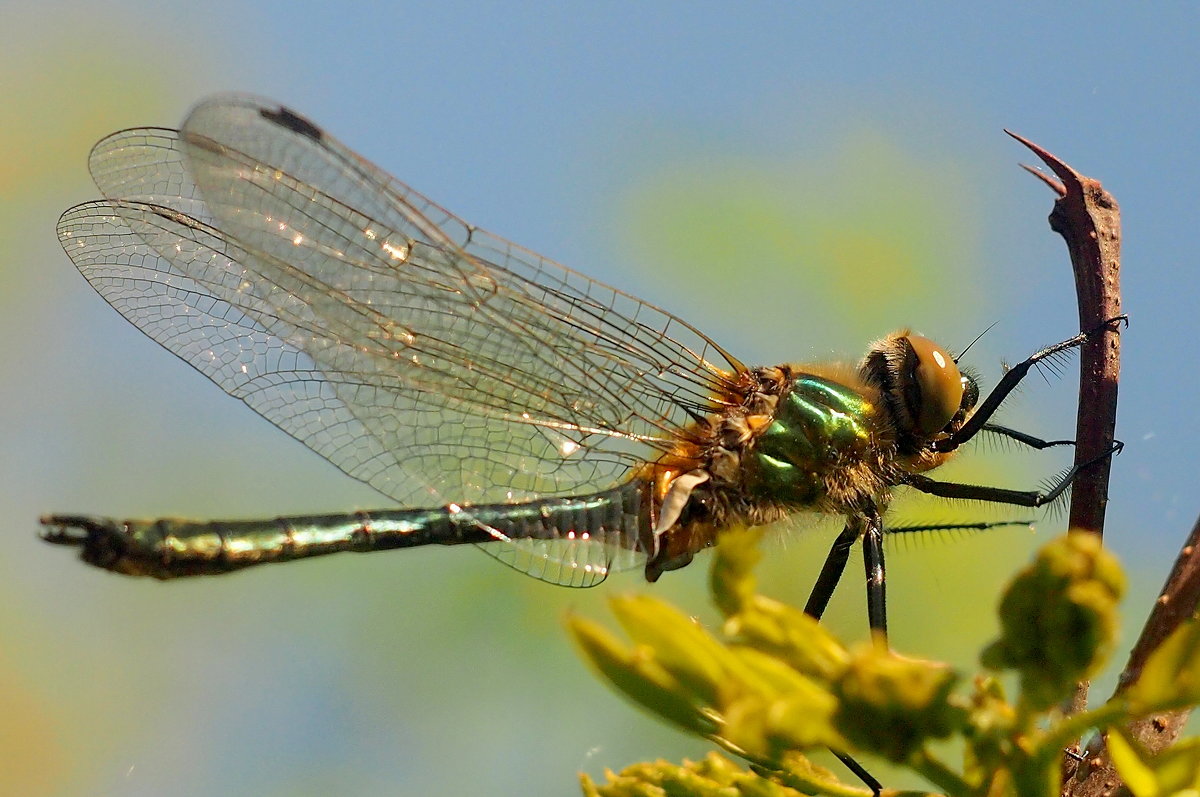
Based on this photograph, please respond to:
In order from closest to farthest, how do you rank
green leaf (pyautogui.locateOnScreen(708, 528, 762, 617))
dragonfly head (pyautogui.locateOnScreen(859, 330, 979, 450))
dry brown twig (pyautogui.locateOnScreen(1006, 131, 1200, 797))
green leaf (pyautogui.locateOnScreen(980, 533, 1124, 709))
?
green leaf (pyautogui.locateOnScreen(980, 533, 1124, 709)) < green leaf (pyautogui.locateOnScreen(708, 528, 762, 617)) < dry brown twig (pyautogui.locateOnScreen(1006, 131, 1200, 797)) < dragonfly head (pyautogui.locateOnScreen(859, 330, 979, 450))

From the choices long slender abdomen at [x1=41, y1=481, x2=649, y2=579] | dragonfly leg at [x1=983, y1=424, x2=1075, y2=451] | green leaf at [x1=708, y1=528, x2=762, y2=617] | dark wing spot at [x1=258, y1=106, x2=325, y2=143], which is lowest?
green leaf at [x1=708, y1=528, x2=762, y2=617]

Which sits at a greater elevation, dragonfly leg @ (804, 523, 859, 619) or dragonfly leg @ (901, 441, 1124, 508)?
dragonfly leg @ (901, 441, 1124, 508)

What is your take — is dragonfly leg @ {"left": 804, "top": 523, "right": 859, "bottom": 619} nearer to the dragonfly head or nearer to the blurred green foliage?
the dragonfly head

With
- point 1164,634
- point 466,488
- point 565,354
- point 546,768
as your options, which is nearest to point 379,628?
point 546,768

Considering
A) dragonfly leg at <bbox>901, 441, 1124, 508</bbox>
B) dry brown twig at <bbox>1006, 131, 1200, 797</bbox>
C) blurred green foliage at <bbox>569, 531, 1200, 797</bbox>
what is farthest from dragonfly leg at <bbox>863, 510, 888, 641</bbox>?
blurred green foliage at <bbox>569, 531, 1200, 797</bbox>

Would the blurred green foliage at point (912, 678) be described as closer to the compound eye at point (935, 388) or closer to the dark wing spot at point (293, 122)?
the compound eye at point (935, 388)

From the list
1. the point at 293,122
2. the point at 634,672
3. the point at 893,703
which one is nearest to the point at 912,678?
the point at 893,703

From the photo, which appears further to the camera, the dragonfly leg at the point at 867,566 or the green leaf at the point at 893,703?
the dragonfly leg at the point at 867,566

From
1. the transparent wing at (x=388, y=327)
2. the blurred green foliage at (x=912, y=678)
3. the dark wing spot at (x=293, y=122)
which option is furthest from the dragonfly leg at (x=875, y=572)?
the dark wing spot at (x=293, y=122)
